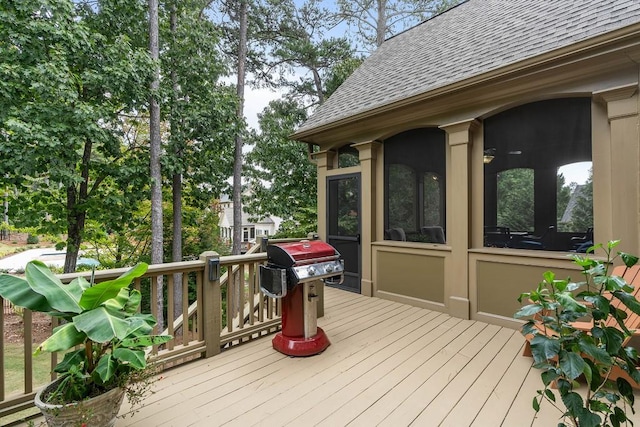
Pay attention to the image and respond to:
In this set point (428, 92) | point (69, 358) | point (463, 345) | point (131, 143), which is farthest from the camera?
point (131, 143)

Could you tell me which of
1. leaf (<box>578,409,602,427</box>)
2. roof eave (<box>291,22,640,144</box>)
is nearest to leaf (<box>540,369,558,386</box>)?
leaf (<box>578,409,602,427</box>)

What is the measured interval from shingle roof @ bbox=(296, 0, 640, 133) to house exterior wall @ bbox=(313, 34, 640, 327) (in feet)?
0.84

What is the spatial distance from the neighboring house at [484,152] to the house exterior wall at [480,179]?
0.5 inches

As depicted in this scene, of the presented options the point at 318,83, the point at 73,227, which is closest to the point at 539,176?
the point at 73,227

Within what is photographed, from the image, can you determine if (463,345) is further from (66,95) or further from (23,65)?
(23,65)

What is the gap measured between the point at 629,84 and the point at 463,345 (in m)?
3.06

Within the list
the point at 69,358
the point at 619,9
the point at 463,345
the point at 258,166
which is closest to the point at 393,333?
the point at 463,345

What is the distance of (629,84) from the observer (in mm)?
2908

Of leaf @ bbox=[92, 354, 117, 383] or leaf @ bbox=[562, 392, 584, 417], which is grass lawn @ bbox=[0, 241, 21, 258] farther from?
leaf @ bbox=[562, 392, 584, 417]

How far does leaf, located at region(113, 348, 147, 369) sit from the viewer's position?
1.63 metres

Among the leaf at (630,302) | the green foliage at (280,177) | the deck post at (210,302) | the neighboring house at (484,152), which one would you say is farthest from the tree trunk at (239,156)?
the leaf at (630,302)

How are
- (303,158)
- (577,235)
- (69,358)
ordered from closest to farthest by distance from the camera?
(69,358)
(577,235)
(303,158)

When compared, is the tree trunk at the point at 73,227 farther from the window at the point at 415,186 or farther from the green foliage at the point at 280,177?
the window at the point at 415,186

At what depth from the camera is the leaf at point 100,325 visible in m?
1.50
